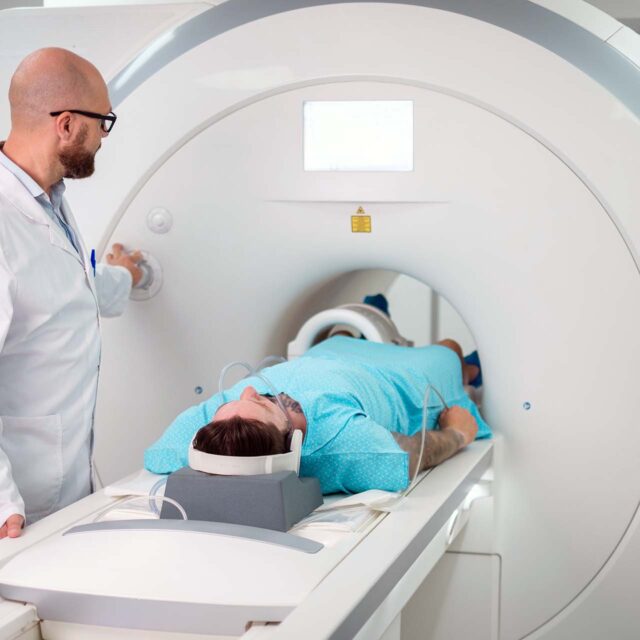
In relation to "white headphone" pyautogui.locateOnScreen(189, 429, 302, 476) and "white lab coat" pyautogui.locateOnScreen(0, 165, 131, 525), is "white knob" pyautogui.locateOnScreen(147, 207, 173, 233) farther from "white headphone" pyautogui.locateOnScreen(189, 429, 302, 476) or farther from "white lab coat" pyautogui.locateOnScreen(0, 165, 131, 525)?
"white headphone" pyautogui.locateOnScreen(189, 429, 302, 476)

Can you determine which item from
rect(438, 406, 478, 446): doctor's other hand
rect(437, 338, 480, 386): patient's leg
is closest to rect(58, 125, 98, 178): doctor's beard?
rect(438, 406, 478, 446): doctor's other hand

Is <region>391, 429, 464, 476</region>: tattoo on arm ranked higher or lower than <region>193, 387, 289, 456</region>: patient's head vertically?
lower

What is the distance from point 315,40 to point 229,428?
3.41 ft

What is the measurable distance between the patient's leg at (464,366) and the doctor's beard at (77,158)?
3.92 ft

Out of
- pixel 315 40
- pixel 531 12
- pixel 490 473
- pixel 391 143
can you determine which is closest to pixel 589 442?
pixel 490 473

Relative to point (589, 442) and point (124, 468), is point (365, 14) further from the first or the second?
point (124, 468)

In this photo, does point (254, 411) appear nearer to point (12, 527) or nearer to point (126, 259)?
point (12, 527)

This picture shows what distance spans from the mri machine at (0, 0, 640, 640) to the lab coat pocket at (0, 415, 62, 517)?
0.69 meters

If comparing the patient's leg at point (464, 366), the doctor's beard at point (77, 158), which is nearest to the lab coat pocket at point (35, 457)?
the doctor's beard at point (77, 158)

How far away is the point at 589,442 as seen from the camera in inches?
84.9

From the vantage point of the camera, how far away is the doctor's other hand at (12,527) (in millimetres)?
1470

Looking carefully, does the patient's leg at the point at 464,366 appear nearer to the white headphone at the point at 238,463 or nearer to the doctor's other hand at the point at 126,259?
the doctor's other hand at the point at 126,259

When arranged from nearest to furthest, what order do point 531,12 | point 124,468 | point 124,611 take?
point 124,611 → point 531,12 → point 124,468

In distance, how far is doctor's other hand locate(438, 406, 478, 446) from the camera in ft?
6.74
